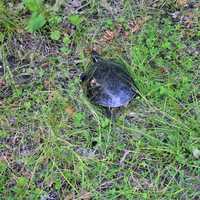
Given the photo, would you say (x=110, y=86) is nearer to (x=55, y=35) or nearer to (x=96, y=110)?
(x=96, y=110)

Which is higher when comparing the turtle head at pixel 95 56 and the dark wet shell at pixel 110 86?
the turtle head at pixel 95 56

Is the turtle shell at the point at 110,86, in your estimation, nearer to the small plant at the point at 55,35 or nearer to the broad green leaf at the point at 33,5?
the small plant at the point at 55,35

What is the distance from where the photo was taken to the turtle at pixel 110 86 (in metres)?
3.00

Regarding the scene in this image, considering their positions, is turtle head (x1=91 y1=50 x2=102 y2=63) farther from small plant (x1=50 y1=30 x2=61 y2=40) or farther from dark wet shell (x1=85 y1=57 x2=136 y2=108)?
small plant (x1=50 y1=30 x2=61 y2=40)

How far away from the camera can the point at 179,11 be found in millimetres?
3289

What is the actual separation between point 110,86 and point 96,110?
0.19 metres

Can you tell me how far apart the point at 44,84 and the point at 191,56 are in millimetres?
1031

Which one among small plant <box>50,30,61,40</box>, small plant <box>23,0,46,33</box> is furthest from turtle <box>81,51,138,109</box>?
small plant <box>23,0,46,33</box>

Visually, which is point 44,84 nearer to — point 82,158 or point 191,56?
point 82,158

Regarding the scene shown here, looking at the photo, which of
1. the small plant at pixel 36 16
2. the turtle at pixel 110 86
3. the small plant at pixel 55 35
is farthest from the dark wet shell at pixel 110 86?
the small plant at pixel 36 16

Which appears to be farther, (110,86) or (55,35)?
(55,35)

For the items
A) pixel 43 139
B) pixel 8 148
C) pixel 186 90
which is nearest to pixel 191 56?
pixel 186 90

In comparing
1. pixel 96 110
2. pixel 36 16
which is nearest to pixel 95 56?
pixel 96 110

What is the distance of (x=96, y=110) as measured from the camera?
9.96 ft
